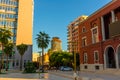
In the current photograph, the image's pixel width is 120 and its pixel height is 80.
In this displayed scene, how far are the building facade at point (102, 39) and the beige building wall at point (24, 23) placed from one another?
1566 inches

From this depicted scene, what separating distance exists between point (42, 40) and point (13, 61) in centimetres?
3037

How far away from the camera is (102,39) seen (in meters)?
49.5

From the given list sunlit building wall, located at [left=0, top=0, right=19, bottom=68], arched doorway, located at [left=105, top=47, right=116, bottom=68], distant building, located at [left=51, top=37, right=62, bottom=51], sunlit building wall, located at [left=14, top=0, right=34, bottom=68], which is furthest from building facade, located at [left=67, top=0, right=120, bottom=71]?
distant building, located at [left=51, top=37, right=62, bottom=51]

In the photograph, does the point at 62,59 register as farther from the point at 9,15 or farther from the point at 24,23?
the point at 9,15

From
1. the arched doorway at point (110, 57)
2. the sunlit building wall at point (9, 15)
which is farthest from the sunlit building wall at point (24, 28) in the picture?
the arched doorway at point (110, 57)

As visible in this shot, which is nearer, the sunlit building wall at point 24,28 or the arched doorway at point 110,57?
the arched doorway at point 110,57

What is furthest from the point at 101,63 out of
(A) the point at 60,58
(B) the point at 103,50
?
(A) the point at 60,58

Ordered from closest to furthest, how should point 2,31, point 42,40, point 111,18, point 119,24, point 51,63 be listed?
point 119,24
point 111,18
point 2,31
point 42,40
point 51,63

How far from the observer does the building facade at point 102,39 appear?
43.9m

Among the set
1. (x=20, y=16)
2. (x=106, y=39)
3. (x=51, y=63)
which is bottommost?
(x=51, y=63)

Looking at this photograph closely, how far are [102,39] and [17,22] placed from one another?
178 ft

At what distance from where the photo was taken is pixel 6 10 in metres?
92.8

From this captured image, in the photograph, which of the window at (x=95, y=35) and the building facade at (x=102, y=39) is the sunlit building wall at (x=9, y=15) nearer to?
the building facade at (x=102, y=39)

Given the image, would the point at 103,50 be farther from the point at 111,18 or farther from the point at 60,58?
the point at 60,58
